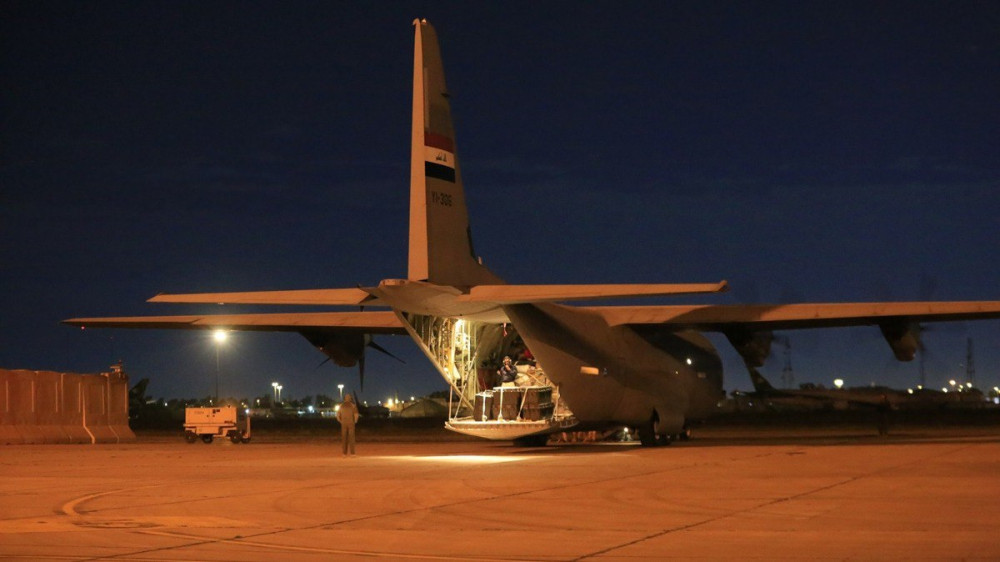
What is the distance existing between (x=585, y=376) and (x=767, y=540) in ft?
47.6

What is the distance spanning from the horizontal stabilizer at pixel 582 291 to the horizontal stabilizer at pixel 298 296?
2.12m

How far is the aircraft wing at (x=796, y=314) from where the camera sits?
23625 millimetres

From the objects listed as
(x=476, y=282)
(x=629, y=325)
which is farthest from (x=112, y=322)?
(x=629, y=325)

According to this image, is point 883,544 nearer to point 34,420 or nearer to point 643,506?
point 643,506

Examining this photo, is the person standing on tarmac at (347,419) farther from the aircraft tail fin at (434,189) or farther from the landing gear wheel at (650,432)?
the landing gear wheel at (650,432)

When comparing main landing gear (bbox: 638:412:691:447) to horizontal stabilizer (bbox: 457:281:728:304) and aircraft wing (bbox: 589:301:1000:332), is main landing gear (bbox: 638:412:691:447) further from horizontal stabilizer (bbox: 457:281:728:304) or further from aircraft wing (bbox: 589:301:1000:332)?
horizontal stabilizer (bbox: 457:281:728:304)

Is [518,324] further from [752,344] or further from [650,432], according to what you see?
[752,344]

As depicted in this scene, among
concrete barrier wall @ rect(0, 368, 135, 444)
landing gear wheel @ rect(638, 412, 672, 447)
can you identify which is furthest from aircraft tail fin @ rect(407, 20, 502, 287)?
concrete barrier wall @ rect(0, 368, 135, 444)

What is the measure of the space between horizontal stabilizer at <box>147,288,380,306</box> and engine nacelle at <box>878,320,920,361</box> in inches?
500

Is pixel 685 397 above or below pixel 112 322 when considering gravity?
below

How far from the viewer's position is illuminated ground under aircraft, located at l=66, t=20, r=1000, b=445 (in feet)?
64.6

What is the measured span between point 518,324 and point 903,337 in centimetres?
982

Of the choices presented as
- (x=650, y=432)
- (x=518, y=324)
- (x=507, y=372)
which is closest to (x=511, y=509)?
(x=518, y=324)

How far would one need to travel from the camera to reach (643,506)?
1156 centimetres
